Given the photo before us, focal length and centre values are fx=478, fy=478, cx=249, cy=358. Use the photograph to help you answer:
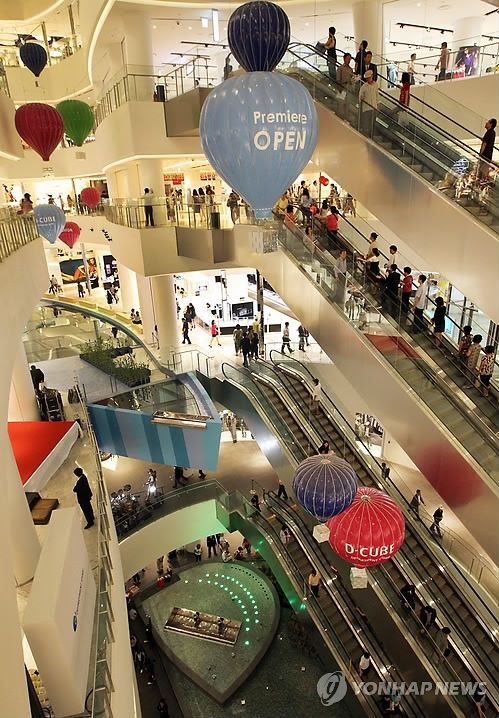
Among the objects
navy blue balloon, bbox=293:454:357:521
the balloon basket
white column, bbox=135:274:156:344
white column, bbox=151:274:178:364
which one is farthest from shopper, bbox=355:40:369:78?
white column, bbox=135:274:156:344

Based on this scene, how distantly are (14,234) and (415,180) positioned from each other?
272 inches

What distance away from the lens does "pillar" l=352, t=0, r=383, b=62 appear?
1290 cm

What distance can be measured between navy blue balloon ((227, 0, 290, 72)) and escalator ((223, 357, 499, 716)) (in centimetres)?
862

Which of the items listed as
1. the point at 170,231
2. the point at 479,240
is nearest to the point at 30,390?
the point at 170,231

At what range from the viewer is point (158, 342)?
60.3 feet

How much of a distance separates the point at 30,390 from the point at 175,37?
42.4 ft

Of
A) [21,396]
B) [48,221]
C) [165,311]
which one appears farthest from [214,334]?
→ [21,396]

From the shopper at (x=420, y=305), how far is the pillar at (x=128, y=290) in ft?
60.1

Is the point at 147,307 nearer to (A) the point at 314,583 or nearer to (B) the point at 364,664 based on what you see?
(A) the point at 314,583

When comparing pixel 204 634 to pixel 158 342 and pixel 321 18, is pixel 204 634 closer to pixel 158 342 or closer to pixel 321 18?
pixel 158 342

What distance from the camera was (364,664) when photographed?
9516mm

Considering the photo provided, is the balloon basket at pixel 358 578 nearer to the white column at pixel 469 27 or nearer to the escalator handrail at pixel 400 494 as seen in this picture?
the escalator handrail at pixel 400 494

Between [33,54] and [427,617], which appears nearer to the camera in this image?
[427,617]

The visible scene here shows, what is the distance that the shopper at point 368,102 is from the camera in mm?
9422
